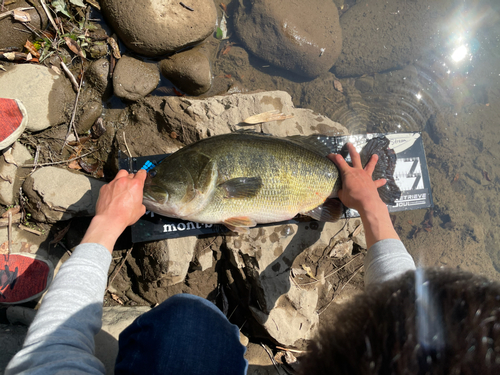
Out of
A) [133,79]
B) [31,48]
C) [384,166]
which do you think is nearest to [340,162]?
[384,166]

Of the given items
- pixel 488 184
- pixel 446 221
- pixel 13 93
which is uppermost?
pixel 13 93

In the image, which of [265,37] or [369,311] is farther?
[265,37]

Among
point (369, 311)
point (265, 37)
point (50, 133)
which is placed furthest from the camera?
point (265, 37)

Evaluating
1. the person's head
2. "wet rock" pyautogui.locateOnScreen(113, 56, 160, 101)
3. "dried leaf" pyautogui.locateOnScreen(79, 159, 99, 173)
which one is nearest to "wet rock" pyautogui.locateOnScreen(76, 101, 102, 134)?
"wet rock" pyautogui.locateOnScreen(113, 56, 160, 101)

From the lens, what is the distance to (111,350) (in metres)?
3.05

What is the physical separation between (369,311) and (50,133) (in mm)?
4224

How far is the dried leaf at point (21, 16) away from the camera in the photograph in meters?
3.44

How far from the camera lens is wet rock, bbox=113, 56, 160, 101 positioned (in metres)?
3.78

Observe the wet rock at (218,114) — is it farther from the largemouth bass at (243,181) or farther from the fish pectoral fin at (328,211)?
the fish pectoral fin at (328,211)

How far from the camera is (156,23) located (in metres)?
3.77

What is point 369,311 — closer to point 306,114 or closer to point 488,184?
point 306,114

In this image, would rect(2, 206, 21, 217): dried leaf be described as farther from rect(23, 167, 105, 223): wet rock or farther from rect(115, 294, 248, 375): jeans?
rect(115, 294, 248, 375): jeans

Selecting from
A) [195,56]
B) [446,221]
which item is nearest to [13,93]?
[195,56]

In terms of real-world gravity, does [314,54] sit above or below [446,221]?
above
